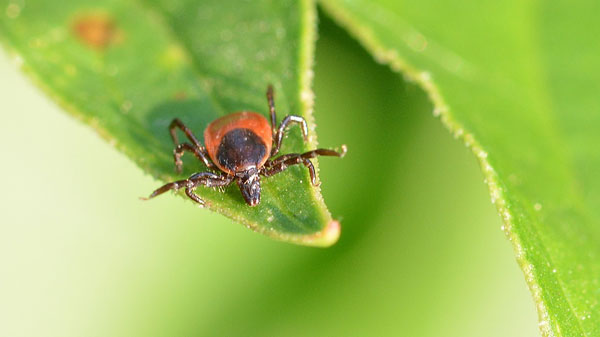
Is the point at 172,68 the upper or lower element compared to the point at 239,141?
upper

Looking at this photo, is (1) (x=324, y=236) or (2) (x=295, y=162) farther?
(2) (x=295, y=162)

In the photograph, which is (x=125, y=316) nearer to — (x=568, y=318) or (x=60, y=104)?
(x=60, y=104)

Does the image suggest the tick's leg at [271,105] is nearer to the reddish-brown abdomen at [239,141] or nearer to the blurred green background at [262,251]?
the reddish-brown abdomen at [239,141]

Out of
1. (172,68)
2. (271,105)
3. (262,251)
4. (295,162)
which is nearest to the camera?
(295,162)

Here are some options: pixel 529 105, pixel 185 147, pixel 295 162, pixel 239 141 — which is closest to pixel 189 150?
pixel 185 147

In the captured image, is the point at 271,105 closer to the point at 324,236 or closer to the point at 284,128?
the point at 284,128

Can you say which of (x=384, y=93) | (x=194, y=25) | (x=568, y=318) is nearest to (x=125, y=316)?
(x=194, y=25)

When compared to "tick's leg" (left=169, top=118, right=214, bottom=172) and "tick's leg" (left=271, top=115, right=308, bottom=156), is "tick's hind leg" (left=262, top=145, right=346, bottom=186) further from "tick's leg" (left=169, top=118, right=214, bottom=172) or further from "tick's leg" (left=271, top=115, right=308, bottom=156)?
"tick's leg" (left=169, top=118, right=214, bottom=172)
